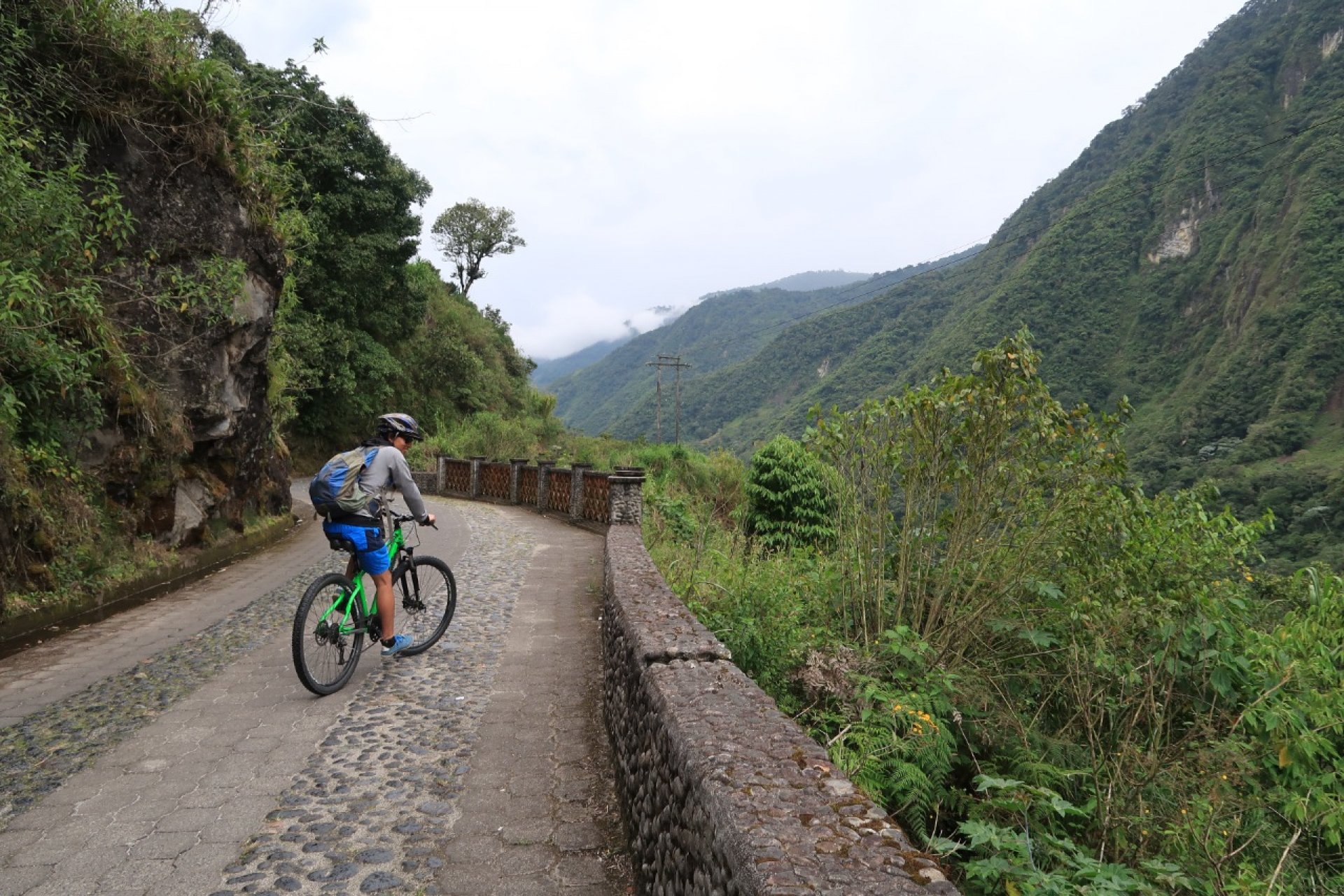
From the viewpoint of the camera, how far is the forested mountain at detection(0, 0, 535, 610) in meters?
5.63

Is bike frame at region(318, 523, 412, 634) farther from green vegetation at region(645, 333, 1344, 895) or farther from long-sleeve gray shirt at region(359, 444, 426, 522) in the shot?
green vegetation at region(645, 333, 1344, 895)

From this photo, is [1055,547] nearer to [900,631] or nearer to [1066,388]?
[900,631]

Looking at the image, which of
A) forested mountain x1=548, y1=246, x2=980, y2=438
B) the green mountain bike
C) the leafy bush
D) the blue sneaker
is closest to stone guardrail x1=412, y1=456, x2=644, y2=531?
the leafy bush

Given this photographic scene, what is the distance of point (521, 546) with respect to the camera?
11352 mm

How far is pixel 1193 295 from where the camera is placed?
2857 inches

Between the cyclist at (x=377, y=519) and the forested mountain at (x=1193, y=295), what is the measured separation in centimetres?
3695

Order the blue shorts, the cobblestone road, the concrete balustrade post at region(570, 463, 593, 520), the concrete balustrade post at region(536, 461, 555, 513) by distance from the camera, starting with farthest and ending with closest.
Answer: the concrete balustrade post at region(536, 461, 555, 513), the concrete balustrade post at region(570, 463, 593, 520), the blue shorts, the cobblestone road

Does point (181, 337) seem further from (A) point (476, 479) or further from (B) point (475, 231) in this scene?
(B) point (475, 231)

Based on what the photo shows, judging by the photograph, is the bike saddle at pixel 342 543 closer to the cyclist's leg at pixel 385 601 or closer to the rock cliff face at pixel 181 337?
the cyclist's leg at pixel 385 601

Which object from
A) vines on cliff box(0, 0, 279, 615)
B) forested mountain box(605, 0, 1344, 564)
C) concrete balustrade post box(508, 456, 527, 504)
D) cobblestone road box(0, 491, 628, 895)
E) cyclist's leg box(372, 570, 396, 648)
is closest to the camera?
cobblestone road box(0, 491, 628, 895)

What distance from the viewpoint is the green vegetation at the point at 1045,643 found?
389 centimetres

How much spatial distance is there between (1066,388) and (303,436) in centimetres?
5560

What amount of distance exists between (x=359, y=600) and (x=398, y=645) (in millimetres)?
515

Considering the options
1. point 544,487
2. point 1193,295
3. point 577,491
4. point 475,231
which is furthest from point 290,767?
point 1193,295
